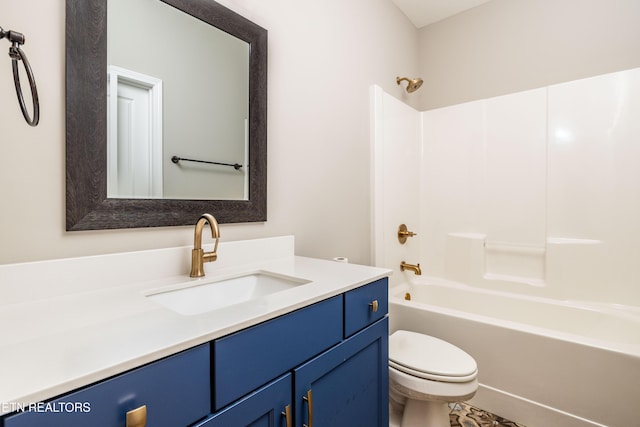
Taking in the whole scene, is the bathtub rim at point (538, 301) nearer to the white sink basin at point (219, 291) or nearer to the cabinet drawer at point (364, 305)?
the cabinet drawer at point (364, 305)

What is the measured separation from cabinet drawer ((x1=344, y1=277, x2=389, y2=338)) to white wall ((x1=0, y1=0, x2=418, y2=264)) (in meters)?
0.53

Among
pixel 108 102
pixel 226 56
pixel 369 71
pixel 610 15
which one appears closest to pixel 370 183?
pixel 369 71

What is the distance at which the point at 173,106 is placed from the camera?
1.09 m

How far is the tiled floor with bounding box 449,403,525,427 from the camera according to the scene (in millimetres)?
1594

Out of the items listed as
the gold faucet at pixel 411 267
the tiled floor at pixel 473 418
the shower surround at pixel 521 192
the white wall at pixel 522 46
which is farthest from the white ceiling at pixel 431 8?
the tiled floor at pixel 473 418

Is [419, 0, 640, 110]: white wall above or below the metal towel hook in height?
above

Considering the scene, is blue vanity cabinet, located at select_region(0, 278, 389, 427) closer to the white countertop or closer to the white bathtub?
the white countertop

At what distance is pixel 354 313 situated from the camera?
3.26ft

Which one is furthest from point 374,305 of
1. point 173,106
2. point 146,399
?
point 173,106

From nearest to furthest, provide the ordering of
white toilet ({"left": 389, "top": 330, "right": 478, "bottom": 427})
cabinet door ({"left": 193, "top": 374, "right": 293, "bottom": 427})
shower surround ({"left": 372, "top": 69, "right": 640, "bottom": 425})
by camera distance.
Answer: cabinet door ({"left": 193, "top": 374, "right": 293, "bottom": 427}) < white toilet ({"left": 389, "top": 330, "right": 478, "bottom": 427}) < shower surround ({"left": 372, "top": 69, "right": 640, "bottom": 425})

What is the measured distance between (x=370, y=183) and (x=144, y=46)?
1.39 m

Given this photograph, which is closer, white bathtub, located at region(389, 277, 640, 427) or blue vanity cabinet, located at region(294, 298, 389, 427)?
blue vanity cabinet, located at region(294, 298, 389, 427)

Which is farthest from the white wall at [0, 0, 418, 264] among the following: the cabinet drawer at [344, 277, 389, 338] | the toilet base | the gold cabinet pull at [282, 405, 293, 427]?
the toilet base

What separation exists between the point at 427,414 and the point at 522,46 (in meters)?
2.47
